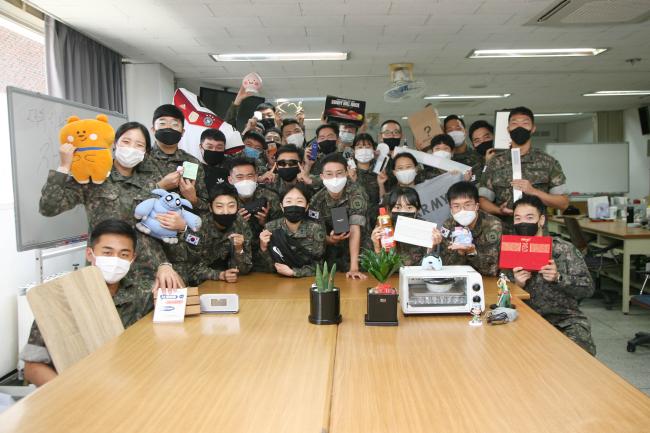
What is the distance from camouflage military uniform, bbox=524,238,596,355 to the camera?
2.62m

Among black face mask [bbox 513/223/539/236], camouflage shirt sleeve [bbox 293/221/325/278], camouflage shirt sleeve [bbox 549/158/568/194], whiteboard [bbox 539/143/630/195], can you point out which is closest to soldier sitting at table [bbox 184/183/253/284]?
camouflage shirt sleeve [bbox 293/221/325/278]

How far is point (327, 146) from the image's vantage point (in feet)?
13.9

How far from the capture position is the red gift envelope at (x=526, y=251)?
98.3 inches

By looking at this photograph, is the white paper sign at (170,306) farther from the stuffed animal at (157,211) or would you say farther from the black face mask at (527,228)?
the black face mask at (527,228)

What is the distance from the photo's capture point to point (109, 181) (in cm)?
276

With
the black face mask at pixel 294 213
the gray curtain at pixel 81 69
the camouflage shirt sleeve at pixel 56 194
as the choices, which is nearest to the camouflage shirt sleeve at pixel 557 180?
the black face mask at pixel 294 213

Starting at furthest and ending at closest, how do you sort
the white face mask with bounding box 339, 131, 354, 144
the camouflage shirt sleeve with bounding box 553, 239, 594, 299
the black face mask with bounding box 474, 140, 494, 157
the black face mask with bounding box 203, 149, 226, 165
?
1. the white face mask with bounding box 339, 131, 354, 144
2. the black face mask with bounding box 474, 140, 494, 157
3. the black face mask with bounding box 203, 149, 226, 165
4. the camouflage shirt sleeve with bounding box 553, 239, 594, 299

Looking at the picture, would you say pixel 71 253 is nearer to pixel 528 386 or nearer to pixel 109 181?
pixel 109 181

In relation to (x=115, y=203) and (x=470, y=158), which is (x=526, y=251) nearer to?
(x=470, y=158)

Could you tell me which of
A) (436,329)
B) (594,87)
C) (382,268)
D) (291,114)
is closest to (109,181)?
(382,268)

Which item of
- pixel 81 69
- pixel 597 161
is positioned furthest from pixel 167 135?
pixel 597 161

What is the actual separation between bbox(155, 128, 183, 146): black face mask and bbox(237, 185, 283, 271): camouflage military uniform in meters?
0.57

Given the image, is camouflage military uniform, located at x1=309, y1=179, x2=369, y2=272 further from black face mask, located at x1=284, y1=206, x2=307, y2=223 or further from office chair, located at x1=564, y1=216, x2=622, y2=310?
office chair, located at x1=564, y1=216, x2=622, y2=310

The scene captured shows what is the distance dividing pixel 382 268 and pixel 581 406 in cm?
97
